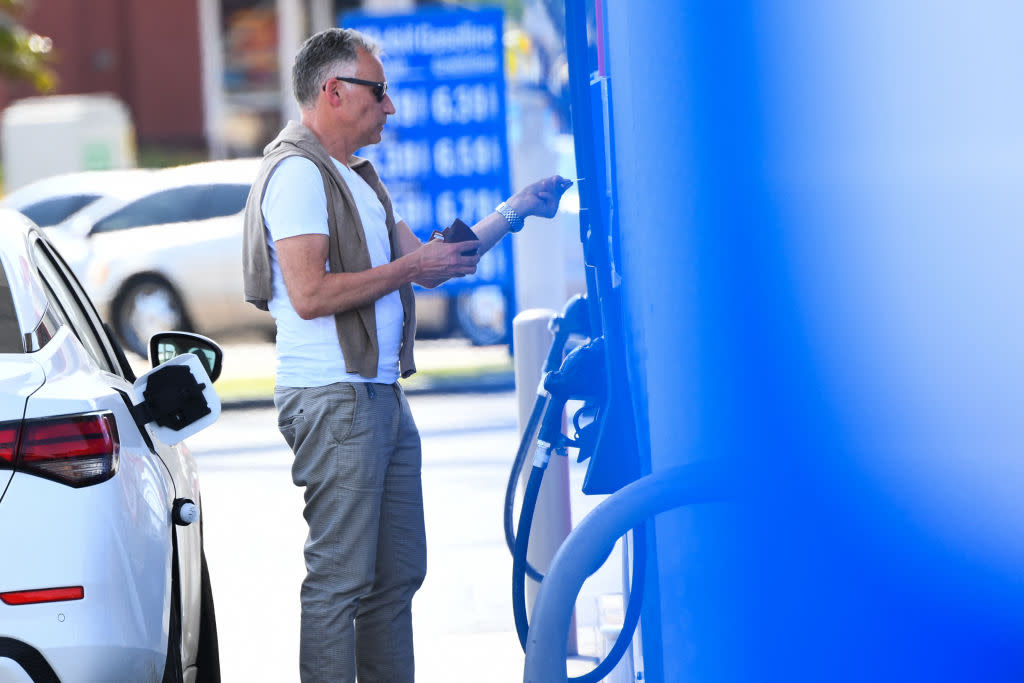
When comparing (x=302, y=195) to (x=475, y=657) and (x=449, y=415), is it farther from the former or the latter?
(x=449, y=415)

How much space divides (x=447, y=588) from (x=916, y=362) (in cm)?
484

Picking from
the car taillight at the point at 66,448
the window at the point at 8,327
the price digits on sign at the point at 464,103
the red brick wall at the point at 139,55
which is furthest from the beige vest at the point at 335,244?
the red brick wall at the point at 139,55

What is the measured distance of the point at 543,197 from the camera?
374 centimetres

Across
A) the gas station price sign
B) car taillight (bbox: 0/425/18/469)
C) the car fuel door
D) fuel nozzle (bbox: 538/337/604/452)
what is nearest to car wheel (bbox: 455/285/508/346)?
the gas station price sign

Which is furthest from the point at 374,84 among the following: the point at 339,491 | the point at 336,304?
the point at 339,491

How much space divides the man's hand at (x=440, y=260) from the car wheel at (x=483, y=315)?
42.0 ft

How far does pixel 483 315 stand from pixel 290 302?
13.0 m

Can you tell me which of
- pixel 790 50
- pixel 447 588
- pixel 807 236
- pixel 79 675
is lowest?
pixel 447 588

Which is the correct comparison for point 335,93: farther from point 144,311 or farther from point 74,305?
point 144,311

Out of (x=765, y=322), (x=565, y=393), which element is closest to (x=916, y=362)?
(x=765, y=322)

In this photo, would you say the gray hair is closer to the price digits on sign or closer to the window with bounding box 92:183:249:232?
the price digits on sign

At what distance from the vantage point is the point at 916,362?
1731mm

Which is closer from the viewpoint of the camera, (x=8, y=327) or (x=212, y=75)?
(x=8, y=327)

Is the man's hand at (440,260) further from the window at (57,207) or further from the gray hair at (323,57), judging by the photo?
the window at (57,207)
